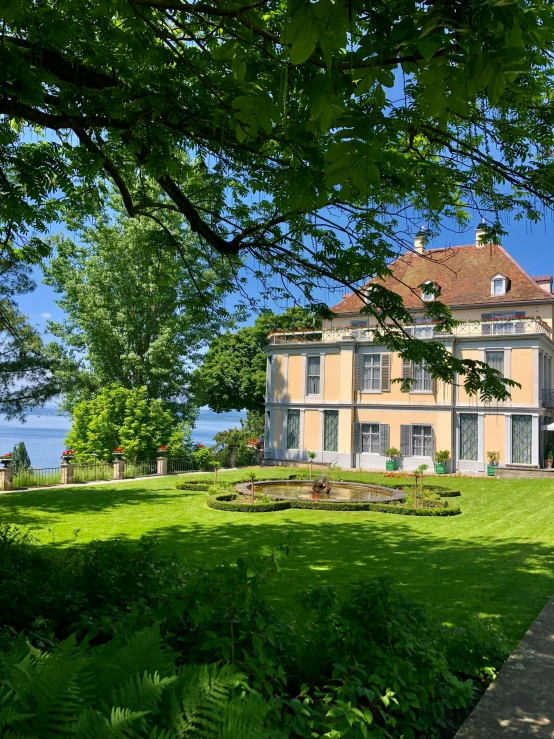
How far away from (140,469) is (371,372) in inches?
542

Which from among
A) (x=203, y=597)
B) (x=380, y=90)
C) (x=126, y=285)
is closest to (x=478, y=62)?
(x=380, y=90)

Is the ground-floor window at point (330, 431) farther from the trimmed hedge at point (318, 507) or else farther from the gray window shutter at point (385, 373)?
the trimmed hedge at point (318, 507)

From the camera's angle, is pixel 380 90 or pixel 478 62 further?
pixel 380 90

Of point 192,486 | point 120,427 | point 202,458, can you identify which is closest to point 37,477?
point 120,427

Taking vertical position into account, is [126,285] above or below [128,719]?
above

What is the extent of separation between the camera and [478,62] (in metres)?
2.15

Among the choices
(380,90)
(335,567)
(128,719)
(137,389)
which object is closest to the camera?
(128,719)

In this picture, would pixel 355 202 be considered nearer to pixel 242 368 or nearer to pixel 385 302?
pixel 385 302

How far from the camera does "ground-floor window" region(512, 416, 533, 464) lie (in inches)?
1085

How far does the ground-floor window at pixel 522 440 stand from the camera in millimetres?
27547

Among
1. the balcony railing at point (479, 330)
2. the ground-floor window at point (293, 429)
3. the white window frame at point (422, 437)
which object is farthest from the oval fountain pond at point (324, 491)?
the ground-floor window at point (293, 429)

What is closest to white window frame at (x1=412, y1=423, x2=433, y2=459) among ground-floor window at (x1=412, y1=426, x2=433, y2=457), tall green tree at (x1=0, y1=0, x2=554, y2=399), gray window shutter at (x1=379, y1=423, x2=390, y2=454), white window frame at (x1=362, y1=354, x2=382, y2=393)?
ground-floor window at (x1=412, y1=426, x2=433, y2=457)

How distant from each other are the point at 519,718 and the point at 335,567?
19.3ft

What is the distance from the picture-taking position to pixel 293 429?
3419 centimetres
